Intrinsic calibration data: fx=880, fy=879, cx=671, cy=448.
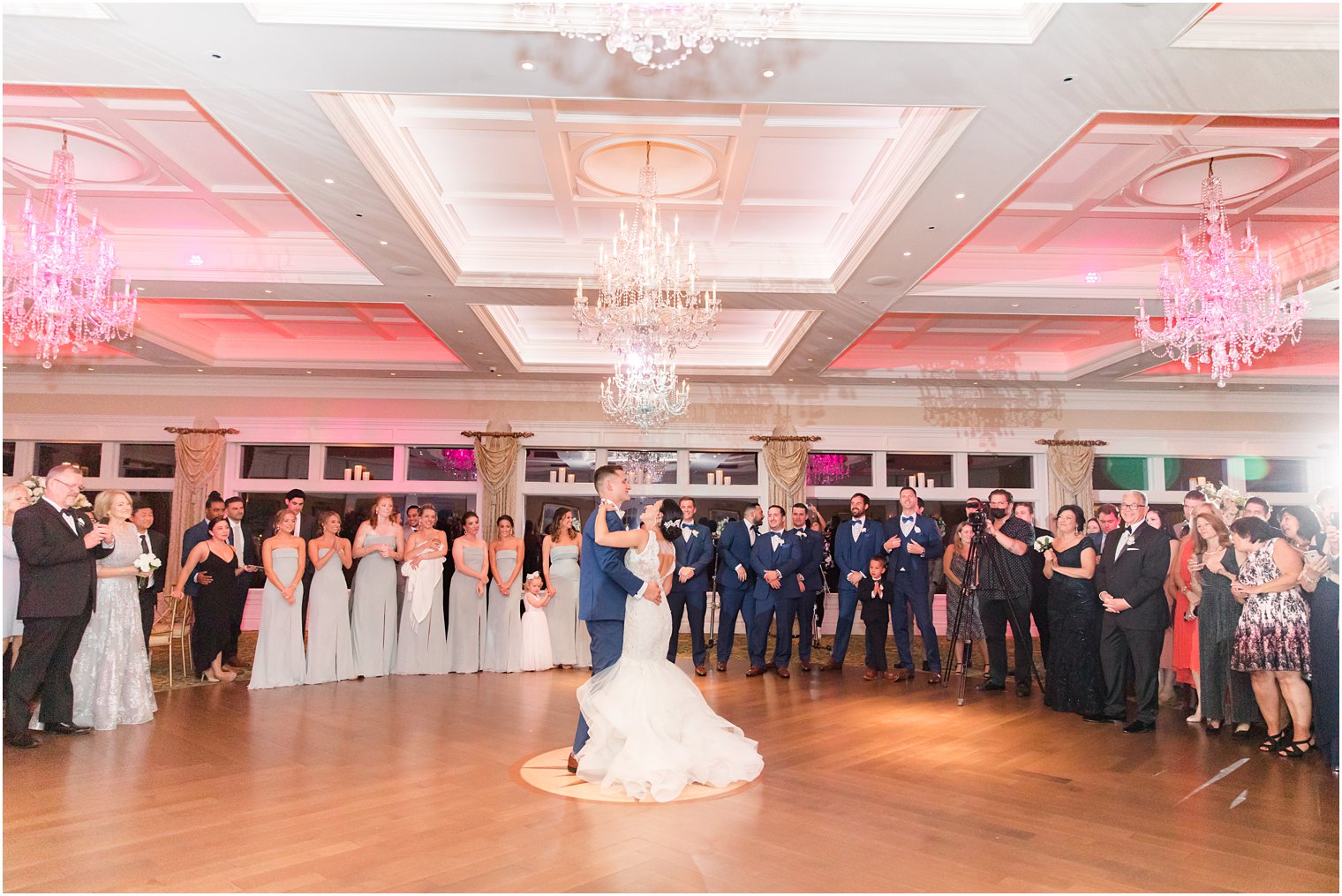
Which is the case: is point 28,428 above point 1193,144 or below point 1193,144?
below

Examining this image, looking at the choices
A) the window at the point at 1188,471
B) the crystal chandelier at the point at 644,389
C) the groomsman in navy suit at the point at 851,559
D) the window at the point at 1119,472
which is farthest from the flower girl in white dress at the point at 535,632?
the window at the point at 1188,471

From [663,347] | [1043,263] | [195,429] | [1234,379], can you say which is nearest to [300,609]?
[663,347]

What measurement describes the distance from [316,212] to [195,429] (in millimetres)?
7177

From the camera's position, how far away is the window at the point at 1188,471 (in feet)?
43.3

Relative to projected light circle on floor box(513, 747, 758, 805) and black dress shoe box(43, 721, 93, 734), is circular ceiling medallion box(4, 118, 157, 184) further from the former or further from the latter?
projected light circle on floor box(513, 747, 758, 805)

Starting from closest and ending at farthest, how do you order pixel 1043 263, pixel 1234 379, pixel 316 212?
1. pixel 316 212
2. pixel 1043 263
3. pixel 1234 379

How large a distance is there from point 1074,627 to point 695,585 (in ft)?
10.7

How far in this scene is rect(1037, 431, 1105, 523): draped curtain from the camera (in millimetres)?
12680

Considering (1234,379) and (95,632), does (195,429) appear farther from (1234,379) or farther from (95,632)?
(1234,379)

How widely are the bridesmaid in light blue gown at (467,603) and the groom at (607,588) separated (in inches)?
152

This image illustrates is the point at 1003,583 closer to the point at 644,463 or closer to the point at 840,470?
the point at 840,470

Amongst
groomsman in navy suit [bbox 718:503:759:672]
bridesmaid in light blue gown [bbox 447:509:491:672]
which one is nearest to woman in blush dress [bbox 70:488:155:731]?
bridesmaid in light blue gown [bbox 447:509:491:672]

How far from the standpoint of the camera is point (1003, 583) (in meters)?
7.33

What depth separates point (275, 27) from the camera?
161 inches
